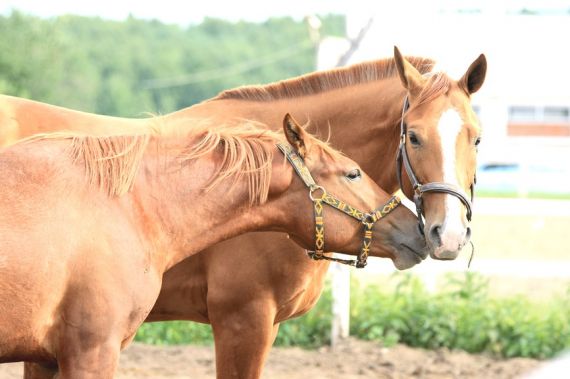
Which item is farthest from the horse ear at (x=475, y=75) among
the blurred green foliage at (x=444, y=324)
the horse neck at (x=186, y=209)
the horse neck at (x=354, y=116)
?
the blurred green foliage at (x=444, y=324)

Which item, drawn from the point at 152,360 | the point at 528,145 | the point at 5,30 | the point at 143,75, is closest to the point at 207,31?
the point at 143,75

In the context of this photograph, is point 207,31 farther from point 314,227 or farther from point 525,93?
point 314,227

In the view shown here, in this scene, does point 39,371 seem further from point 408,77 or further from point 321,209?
point 408,77

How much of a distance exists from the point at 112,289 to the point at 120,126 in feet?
4.80

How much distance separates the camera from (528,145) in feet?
94.1

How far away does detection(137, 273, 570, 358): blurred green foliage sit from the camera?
683 cm

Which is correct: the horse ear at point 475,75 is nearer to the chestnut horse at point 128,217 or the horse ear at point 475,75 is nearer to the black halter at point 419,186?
the black halter at point 419,186

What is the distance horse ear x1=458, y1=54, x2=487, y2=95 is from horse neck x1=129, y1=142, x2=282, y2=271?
3.90ft

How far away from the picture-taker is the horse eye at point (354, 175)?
357 cm

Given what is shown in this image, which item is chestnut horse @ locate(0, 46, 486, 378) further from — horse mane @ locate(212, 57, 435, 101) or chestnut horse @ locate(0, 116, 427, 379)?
chestnut horse @ locate(0, 116, 427, 379)

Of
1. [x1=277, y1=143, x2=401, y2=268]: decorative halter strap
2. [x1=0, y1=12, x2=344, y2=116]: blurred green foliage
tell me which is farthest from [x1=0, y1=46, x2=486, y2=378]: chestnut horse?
[x1=0, y1=12, x2=344, y2=116]: blurred green foliage

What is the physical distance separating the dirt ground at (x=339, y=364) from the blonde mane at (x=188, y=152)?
3.06 metres

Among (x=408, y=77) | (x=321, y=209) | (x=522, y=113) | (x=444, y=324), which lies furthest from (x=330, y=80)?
(x=522, y=113)

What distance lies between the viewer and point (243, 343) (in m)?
4.07
